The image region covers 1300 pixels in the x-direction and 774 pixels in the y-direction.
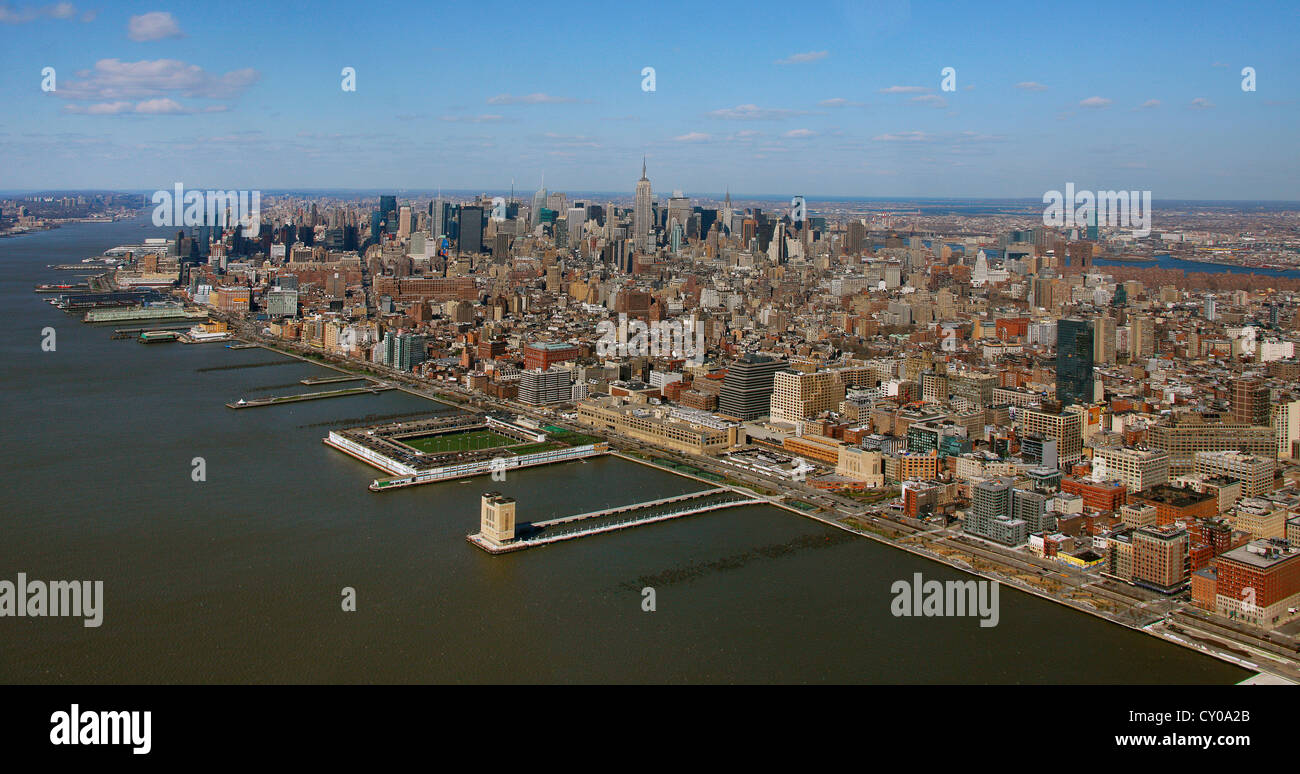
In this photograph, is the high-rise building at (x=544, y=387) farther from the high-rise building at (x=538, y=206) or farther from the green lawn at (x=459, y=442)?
the high-rise building at (x=538, y=206)

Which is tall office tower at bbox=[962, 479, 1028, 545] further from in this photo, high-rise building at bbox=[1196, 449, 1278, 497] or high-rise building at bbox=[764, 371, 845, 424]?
high-rise building at bbox=[764, 371, 845, 424]

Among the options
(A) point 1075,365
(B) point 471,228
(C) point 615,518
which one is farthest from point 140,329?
(A) point 1075,365

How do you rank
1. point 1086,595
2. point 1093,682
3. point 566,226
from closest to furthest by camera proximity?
point 1093,682 < point 1086,595 < point 566,226

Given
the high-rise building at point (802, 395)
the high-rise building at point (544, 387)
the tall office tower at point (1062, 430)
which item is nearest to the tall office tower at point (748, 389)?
the high-rise building at point (802, 395)

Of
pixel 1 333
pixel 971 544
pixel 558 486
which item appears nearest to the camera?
pixel 971 544

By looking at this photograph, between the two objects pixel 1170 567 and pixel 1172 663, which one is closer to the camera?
pixel 1172 663

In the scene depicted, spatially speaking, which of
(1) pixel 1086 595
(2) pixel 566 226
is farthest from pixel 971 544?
(2) pixel 566 226

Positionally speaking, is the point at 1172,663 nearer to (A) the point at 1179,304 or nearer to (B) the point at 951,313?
(B) the point at 951,313
